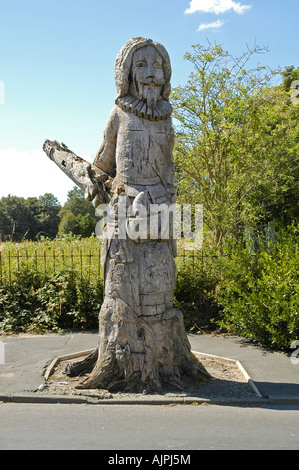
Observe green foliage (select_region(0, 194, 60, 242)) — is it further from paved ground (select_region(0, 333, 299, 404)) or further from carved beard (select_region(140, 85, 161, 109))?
carved beard (select_region(140, 85, 161, 109))

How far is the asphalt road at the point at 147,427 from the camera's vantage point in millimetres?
3842

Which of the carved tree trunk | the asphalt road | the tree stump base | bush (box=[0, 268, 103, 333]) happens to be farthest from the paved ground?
the carved tree trunk

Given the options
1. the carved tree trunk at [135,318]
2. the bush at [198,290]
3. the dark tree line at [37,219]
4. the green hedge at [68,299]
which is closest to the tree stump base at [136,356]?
the carved tree trunk at [135,318]

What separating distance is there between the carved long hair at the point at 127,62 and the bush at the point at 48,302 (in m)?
4.45

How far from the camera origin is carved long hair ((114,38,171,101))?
193 inches

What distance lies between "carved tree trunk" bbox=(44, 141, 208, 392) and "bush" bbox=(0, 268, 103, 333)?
3.39m

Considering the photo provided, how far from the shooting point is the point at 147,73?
16.2 ft

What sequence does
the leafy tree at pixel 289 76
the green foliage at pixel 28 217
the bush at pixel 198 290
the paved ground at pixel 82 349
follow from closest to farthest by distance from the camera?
the paved ground at pixel 82 349
the bush at pixel 198 290
the leafy tree at pixel 289 76
the green foliage at pixel 28 217

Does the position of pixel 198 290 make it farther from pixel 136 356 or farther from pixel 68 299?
pixel 136 356

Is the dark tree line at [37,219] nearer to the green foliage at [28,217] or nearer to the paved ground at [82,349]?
the green foliage at [28,217]

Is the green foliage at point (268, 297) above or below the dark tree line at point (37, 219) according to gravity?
below

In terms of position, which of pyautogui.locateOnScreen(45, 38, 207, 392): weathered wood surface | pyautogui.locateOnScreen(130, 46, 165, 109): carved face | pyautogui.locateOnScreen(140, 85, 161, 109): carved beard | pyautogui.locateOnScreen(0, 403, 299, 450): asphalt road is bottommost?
pyautogui.locateOnScreen(0, 403, 299, 450): asphalt road
